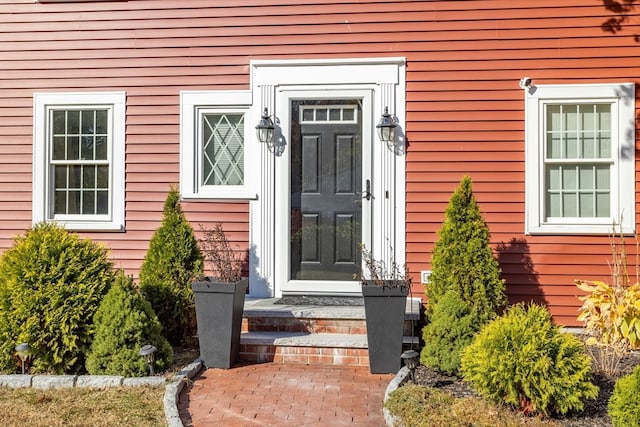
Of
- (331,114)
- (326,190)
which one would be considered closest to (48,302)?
(326,190)

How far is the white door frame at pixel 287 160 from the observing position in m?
6.14

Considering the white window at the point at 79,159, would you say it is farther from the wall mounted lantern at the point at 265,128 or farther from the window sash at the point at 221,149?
the wall mounted lantern at the point at 265,128

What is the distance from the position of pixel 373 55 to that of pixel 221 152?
2017 mm

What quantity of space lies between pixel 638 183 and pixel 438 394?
134 inches

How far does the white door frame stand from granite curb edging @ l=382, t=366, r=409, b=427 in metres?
1.72

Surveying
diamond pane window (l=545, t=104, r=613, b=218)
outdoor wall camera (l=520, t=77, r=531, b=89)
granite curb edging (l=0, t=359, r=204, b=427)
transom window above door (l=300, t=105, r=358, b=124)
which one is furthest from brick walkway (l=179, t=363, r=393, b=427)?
outdoor wall camera (l=520, t=77, r=531, b=89)

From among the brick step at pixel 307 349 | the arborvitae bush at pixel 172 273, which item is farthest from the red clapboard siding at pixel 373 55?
the brick step at pixel 307 349

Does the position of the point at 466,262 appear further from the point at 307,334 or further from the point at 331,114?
the point at 331,114

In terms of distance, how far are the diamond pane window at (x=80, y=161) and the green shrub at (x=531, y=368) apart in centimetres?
468

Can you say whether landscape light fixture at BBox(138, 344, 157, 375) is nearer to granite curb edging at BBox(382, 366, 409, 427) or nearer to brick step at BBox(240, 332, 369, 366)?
brick step at BBox(240, 332, 369, 366)

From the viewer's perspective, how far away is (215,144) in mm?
6465

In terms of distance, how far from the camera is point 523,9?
6020 millimetres

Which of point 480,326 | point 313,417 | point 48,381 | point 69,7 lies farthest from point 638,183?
point 69,7

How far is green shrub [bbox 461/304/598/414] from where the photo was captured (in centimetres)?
365
